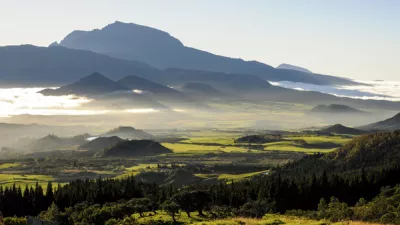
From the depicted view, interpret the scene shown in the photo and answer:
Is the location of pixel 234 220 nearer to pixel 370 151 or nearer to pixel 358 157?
pixel 358 157

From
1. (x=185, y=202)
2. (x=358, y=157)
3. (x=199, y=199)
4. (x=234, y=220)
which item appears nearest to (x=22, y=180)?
(x=358, y=157)

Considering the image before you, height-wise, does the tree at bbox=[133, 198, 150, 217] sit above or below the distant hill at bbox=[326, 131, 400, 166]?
below

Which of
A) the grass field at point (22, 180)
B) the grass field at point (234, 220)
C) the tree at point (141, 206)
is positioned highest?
the grass field at point (234, 220)

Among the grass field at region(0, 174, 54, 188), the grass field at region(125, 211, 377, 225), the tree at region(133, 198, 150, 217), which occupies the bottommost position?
the grass field at region(0, 174, 54, 188)

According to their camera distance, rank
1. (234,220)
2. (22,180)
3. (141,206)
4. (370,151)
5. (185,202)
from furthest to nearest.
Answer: (22,180)
(370,151)
(141,206)
(185,202)
(234,220)

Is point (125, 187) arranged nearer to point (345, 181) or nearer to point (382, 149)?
point (345, 181)

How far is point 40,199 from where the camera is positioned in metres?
110

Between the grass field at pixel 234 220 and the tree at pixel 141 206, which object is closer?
the grass field at pixel 234 220

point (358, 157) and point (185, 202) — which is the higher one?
point (358, 157)

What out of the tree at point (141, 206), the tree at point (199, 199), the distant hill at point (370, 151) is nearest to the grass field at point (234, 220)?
the tree at point (141, 206)

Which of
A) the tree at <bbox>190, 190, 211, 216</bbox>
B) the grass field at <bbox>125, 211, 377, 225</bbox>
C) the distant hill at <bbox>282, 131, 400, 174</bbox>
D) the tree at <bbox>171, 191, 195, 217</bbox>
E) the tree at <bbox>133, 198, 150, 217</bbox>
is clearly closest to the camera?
the grass field at <bbox>125, 211, 377, 225</bbox>

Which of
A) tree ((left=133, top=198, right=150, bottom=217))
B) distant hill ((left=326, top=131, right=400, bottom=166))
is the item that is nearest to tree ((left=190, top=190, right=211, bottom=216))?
tree ((left=133, top=198, right=150, bottom=217))

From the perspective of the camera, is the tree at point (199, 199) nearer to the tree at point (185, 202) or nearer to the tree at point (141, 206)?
the tree at point (185, 202)

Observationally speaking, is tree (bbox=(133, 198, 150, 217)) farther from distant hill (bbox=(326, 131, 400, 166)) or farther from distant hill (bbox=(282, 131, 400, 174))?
distant hill (bbox=(326, 131, 400, 166))
